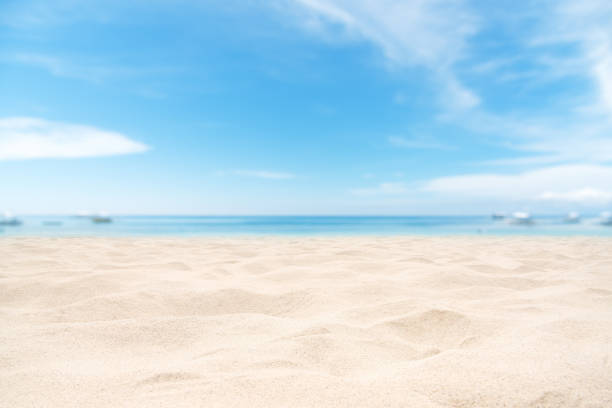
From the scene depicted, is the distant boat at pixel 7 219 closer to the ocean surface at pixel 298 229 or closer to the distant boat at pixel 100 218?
the ocean surface at pixel 298 229

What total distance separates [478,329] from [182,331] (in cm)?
187

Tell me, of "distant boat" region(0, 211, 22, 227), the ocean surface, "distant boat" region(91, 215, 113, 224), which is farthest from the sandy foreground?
"distant boat" region(91, 215, 113, 224)

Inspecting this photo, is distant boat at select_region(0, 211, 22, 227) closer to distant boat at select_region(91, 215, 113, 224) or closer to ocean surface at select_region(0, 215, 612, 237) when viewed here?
ocean surface at select_region(0, 215, 612, 237)

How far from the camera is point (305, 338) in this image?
81.6 inches

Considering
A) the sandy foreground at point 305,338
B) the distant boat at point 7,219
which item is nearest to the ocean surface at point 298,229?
the distant boat at point 7,219

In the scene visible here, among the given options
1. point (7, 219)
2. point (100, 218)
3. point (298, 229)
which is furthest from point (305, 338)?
point (100, 218)

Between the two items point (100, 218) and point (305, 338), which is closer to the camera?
point (305, 338)

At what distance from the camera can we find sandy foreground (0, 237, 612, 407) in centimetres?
149

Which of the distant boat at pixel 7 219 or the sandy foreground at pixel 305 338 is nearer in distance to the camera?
the sandy foreground at pixel 305 338

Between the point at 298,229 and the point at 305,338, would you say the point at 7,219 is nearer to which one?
the point at 298,229

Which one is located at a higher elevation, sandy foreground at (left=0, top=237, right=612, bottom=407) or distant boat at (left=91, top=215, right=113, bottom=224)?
distant boat at (left=91, top=215, right=113, bottom=224)

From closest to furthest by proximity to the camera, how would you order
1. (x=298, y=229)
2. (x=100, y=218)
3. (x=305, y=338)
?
(x=305, y=338) → (x=298, y=229) → (x=100, y=218)

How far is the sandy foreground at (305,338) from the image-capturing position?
1486 millimetres

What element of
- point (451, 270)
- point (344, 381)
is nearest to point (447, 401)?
point (344, 381)
